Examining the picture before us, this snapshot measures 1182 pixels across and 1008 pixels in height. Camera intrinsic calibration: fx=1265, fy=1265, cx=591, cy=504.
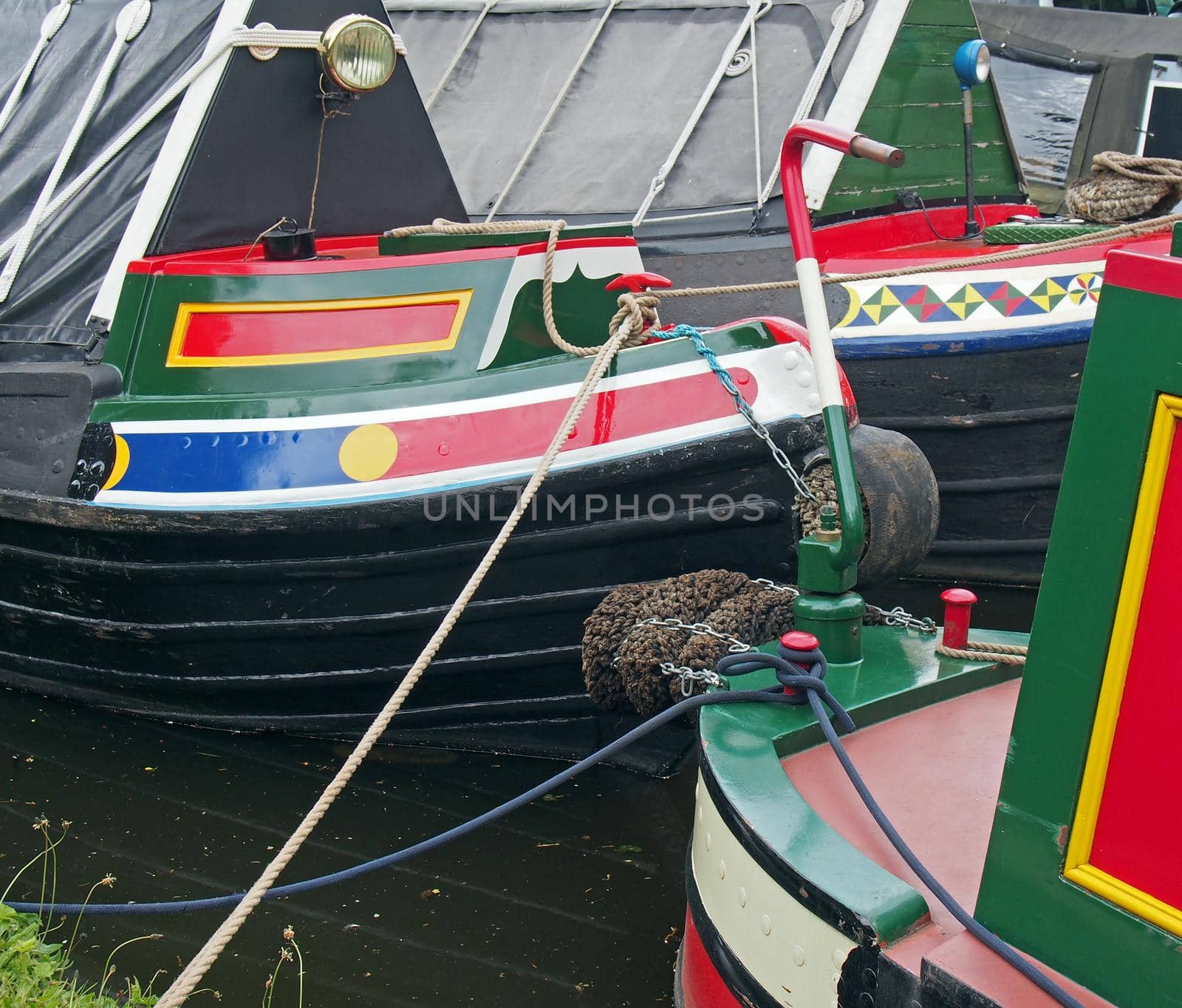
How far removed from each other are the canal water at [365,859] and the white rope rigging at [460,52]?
4051 mm

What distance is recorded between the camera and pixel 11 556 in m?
4.15

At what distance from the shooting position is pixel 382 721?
2869 mm

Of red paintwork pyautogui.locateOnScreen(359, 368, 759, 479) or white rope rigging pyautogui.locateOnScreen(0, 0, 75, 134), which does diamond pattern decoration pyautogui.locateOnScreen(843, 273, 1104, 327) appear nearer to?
red paintwork pyautogui.locateOnScreen(359, 368, 759, 479)

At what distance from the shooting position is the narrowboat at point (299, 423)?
11.8ft

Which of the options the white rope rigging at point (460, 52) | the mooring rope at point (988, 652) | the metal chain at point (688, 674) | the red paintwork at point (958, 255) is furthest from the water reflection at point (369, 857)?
the white rope rigging at point (460, 52)

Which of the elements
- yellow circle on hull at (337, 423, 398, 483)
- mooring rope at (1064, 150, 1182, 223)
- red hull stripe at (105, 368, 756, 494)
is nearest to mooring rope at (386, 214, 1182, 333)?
red hull stripe at (105, 368, 756, 494)

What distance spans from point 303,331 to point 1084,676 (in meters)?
2.90

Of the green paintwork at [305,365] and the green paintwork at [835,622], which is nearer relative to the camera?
the green paintwork at [835,622]

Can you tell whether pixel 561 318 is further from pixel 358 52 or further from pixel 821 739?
pixel 821 739

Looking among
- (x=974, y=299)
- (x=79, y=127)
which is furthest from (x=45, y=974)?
(x=974, y=299)

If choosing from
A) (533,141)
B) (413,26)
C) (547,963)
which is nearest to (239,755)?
(547,963)

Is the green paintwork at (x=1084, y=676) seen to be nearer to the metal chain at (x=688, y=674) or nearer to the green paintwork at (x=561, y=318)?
the metal chain at (x=688, y=674)

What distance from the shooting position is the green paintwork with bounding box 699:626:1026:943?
180cm

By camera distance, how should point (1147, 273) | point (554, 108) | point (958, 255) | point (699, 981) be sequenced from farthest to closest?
point (554, 108) → point (958, 255) → point (699, 981) → point (1147, 273)
